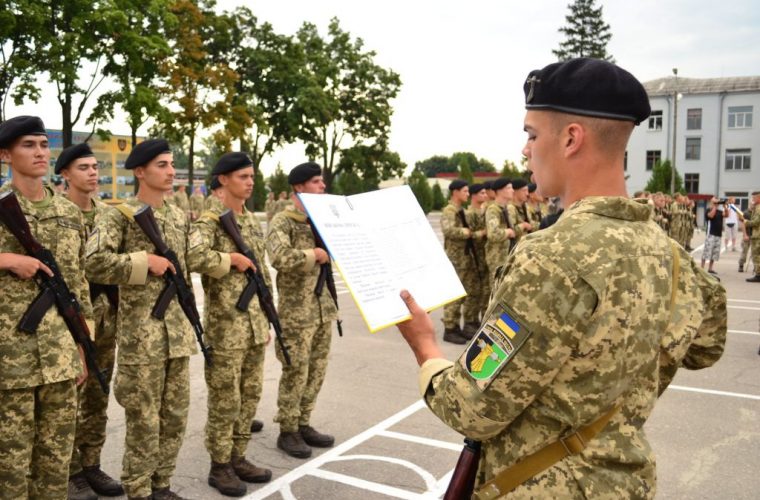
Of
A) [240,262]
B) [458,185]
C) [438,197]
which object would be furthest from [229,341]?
[438,197]

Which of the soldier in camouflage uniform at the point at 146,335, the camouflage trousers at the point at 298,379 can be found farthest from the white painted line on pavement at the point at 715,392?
the soldier in camouflage uniform at the point at 146,335

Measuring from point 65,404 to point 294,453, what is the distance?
70.5 inches

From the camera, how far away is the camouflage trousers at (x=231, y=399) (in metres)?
4.27

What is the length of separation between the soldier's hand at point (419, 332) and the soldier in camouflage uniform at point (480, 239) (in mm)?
7535

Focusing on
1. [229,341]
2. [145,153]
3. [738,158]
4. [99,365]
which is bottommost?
[99,365]

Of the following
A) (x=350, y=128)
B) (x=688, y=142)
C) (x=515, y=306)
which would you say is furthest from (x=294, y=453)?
(x=688, y=142)

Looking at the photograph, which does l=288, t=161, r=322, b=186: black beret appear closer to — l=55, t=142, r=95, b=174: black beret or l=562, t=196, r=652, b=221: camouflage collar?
l=55, t=142, r=95, b=174: black beret

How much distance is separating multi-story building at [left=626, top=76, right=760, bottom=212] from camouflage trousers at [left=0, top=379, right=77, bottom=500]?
160ft

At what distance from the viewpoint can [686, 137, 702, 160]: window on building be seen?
49750mm

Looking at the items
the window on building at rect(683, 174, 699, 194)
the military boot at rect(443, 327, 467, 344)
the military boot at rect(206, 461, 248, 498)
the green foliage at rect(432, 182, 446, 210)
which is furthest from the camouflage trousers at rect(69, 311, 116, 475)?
the green foliage at rect(432, 182, 446, 210)

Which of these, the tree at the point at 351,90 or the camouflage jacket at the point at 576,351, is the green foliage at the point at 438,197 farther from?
the camouflage jacket at the point at 576,351

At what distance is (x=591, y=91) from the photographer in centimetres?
162

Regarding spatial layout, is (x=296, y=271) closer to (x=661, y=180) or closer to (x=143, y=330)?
(x=143, y=330)

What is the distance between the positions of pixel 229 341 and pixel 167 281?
0.61m
